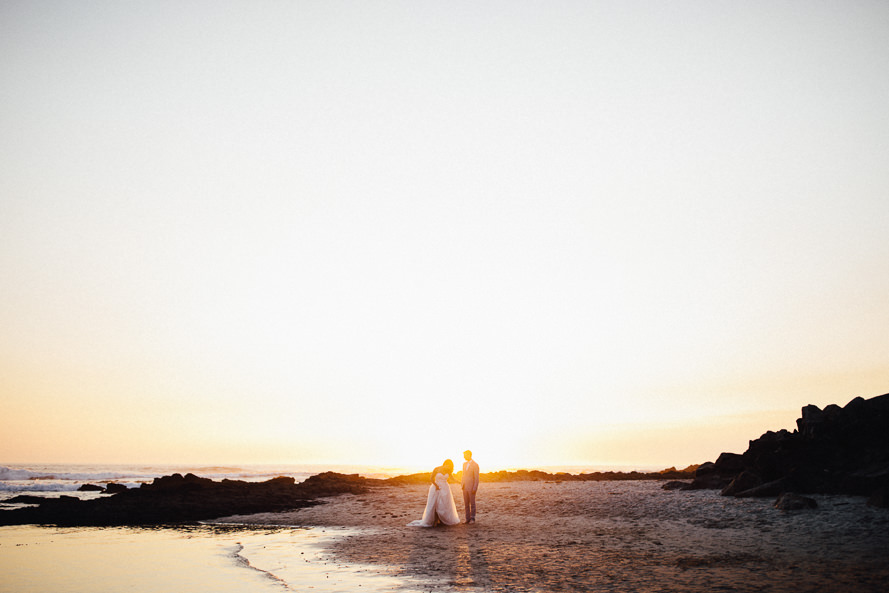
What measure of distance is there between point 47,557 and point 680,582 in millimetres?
17273

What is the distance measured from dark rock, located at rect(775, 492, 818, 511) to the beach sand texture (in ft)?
0.94

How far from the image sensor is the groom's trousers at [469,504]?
919 inches

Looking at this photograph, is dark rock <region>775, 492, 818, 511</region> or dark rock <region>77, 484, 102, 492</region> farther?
dark rock <region>77, 484, 102, 492</region>

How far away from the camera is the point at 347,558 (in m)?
16.2

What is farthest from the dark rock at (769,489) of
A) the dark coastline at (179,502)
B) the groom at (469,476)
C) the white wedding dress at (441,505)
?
the dark coastline at (179,502)

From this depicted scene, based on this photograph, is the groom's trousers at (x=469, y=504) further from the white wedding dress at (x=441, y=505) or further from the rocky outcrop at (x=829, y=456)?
the rocky outcrop at (x=829, y=456)

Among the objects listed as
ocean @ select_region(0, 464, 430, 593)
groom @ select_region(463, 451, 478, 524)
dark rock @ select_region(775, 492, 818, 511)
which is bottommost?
ocean @ select_region(0, 464, 430, 593)

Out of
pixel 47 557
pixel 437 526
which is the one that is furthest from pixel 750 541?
pixel 47 557

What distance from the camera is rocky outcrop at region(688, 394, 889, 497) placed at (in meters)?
19.2

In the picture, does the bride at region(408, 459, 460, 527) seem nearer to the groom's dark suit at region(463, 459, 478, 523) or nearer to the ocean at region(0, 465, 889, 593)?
the groom's dark suit at region(463, 459, 478, 523)

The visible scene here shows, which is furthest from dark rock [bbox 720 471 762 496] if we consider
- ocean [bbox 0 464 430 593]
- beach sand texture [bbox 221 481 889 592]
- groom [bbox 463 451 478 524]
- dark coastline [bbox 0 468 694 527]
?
dark coastline [bbox 0 468 694 527]

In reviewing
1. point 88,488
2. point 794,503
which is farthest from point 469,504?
point 88,488

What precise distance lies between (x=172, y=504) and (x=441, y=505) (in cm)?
1842

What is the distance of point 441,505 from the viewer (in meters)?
22.6
